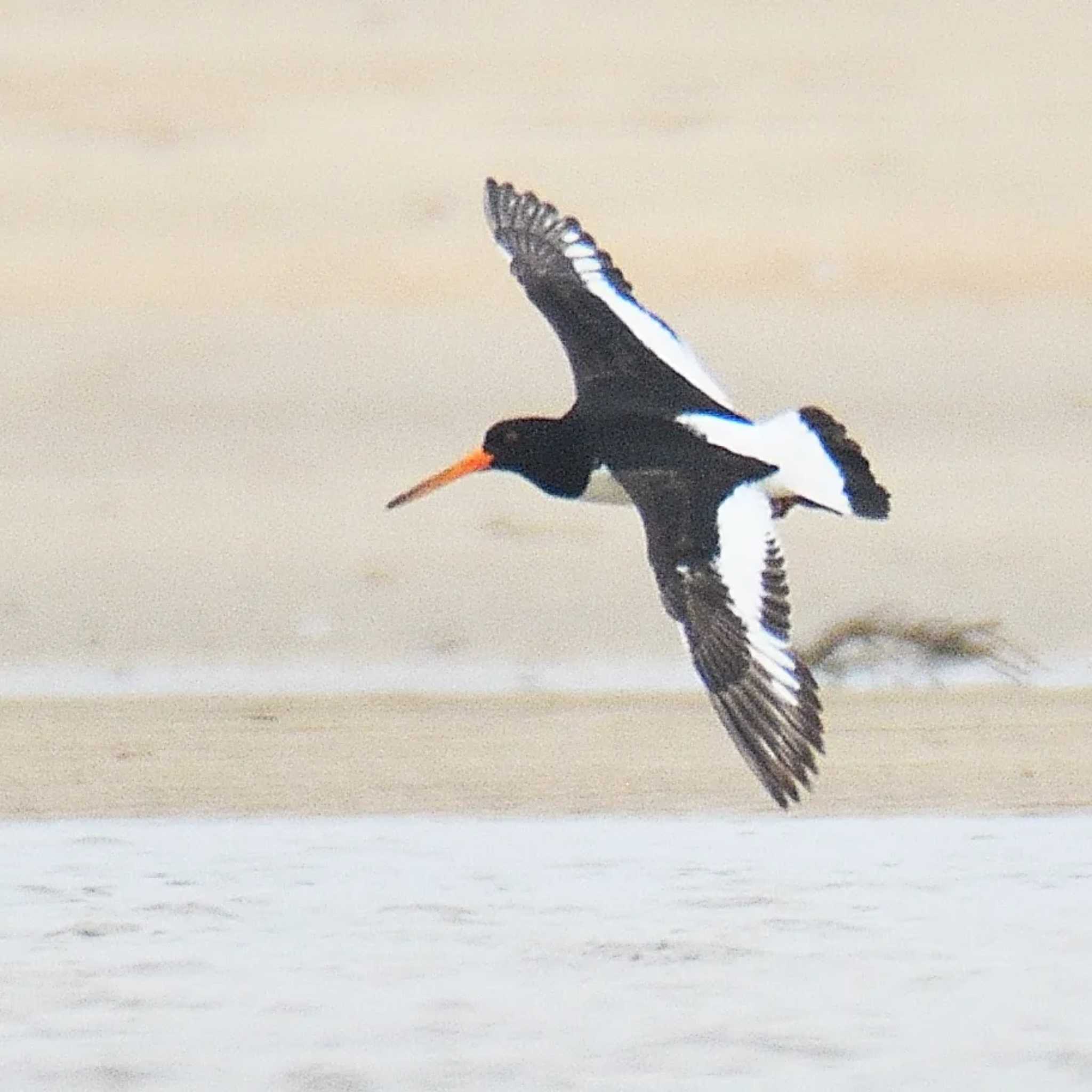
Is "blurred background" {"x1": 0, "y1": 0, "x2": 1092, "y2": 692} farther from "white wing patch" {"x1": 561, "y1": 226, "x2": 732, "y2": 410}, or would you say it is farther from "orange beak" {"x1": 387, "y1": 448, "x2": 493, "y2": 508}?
"white wing patch" {"x1": 561, "y1": 226, "x2": 732, "y2": 410}

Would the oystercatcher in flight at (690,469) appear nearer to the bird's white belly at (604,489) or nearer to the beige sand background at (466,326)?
the bird's white belly at (604,489)

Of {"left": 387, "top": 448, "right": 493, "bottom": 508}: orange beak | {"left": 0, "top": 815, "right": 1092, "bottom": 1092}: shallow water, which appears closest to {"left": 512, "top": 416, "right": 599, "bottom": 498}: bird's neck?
{"left": 387, "top": 448, "right": 493, "bottom": 508}: orange beak

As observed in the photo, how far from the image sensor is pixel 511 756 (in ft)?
22.9

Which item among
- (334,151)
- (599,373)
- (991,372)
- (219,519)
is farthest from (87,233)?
(599,373)

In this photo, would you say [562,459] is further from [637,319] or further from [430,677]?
[430,677]

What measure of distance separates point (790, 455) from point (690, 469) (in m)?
0.23

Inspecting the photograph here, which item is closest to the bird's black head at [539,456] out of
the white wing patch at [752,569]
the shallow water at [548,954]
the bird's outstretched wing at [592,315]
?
the bird's outstretched wing at [592,315]

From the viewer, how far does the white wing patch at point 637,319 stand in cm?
718

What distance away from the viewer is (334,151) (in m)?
11.3

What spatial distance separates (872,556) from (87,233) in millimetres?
3567

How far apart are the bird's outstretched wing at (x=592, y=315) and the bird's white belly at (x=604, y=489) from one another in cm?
25

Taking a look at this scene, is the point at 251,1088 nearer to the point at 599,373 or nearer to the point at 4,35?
the point at 599,373

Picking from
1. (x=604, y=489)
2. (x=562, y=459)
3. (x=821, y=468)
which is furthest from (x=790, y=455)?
(x=562, y=459)

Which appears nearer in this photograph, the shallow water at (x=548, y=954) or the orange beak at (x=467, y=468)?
the shallow water at (x=548, y=954)
